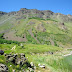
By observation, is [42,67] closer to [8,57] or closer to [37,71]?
[37,71]

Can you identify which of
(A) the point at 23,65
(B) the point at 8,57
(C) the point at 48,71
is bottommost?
(C) the point at 48,71

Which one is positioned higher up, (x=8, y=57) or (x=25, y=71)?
(x=8, y=57)

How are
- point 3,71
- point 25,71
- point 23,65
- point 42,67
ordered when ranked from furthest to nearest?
point 42,67 → point 23,65 → point 25,71 → point 3,71

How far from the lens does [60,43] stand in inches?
7854

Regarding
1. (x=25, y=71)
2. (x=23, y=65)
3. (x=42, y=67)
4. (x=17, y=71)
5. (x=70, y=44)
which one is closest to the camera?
(x=17, y=71)

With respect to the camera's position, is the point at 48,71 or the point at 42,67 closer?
the point at 48,71

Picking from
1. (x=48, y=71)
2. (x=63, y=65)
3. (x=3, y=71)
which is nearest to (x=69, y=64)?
Result: (x=63, y=65)

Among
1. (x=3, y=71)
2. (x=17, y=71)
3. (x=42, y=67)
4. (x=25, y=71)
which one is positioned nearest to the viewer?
(x=3, y=71)

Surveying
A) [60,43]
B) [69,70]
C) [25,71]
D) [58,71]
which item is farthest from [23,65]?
[60,43]

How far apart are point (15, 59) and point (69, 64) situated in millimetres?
14046

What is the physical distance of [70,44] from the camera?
651 ft

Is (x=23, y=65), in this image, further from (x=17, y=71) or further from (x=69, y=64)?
(x=69, y=64)

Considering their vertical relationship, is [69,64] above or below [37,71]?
above

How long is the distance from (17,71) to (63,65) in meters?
11.0
